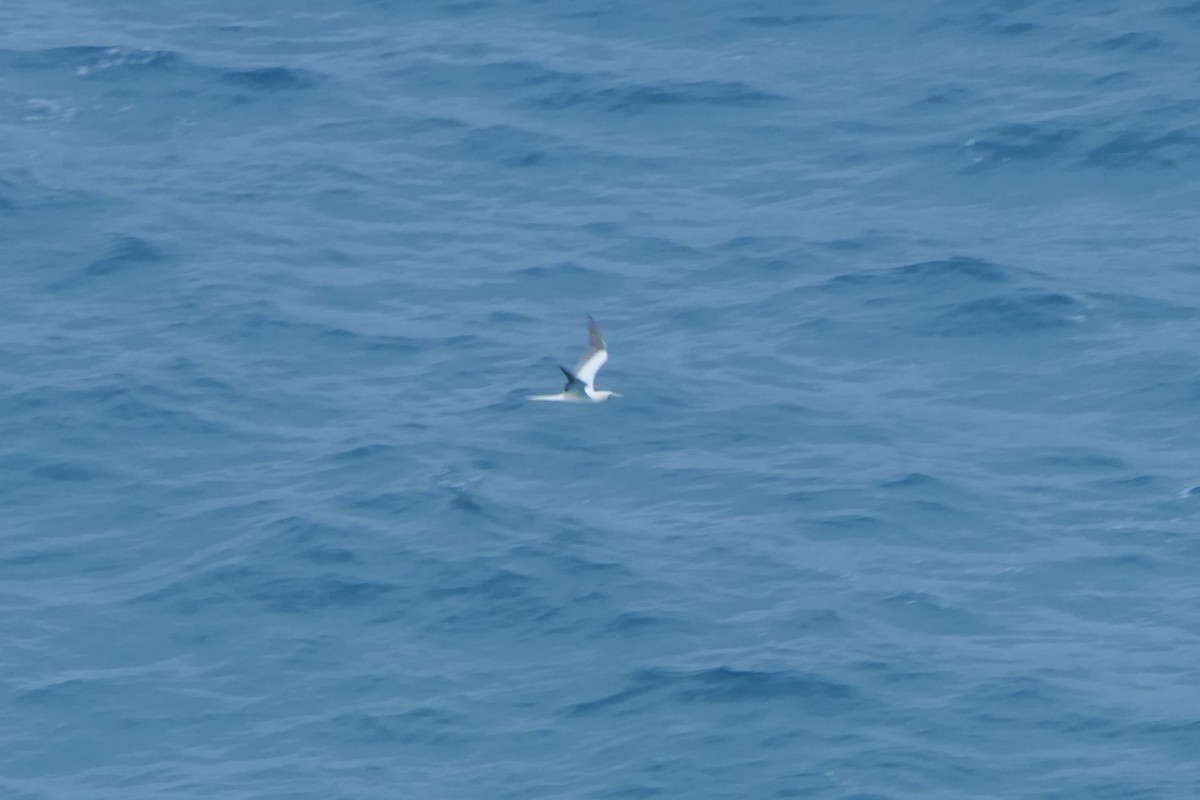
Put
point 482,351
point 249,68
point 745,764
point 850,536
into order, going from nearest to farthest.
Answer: point 745,764 < point 850,536 < point 482,351 < point 249,68

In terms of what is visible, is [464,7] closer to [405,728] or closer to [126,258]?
[126,258]

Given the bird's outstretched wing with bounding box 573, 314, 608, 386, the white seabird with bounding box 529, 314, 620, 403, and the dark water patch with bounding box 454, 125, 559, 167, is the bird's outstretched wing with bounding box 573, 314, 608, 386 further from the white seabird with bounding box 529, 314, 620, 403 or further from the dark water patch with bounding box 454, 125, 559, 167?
the dark water patch with bounding box 454, 125, 559, 167

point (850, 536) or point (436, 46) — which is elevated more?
point (436, 46)

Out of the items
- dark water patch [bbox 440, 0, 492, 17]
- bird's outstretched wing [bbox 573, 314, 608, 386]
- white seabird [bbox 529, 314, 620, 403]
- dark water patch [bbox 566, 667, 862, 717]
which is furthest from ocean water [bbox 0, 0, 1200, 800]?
bird's outstretched wing [bbox 573, 314, 608, 386]

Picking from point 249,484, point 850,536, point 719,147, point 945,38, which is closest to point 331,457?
point 249,484

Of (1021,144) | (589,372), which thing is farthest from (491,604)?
(1021,144)

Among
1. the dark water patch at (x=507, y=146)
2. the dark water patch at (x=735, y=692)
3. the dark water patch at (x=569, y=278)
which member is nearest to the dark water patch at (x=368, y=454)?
the dark water patch at (x=569, y=278)

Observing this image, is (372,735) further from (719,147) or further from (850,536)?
(719,147)
